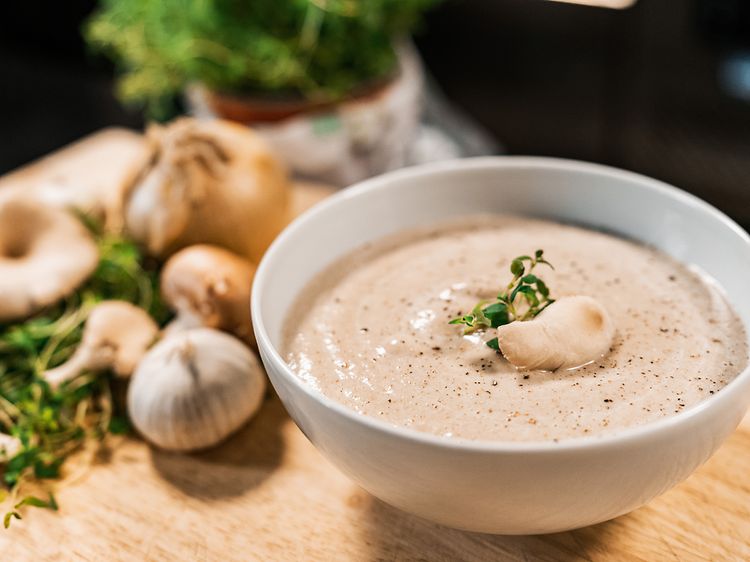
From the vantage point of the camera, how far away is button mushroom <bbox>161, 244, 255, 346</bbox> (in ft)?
4.35

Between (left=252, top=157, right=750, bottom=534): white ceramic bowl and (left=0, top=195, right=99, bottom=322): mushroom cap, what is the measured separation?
515mm

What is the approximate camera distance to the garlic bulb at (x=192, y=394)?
3.78 feet

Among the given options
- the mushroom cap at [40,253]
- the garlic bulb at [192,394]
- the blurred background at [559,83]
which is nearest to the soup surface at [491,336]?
the garlic bulb at [192,394]

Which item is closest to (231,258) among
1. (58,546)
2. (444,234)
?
(444,234)

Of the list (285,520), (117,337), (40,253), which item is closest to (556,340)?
(285,520)

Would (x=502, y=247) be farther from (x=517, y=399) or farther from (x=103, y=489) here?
(x=103, y=489)

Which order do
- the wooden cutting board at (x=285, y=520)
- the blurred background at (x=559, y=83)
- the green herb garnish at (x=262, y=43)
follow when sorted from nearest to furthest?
the wooden cutting board at (x=285, y=520) → the green herb garnish at (x=262, y=43) → the blurred background at (x=559, y=83)

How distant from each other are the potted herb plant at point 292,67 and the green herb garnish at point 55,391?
59 cm

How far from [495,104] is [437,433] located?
2.21 meters

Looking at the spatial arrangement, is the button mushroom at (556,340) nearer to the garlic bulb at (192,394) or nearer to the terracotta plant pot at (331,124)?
the garlic bulb at (192,394)

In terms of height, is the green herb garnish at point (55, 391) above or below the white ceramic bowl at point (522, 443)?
below

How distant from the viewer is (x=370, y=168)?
83.7 inches

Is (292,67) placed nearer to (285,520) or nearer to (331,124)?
(331,124)

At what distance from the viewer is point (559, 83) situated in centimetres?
281
